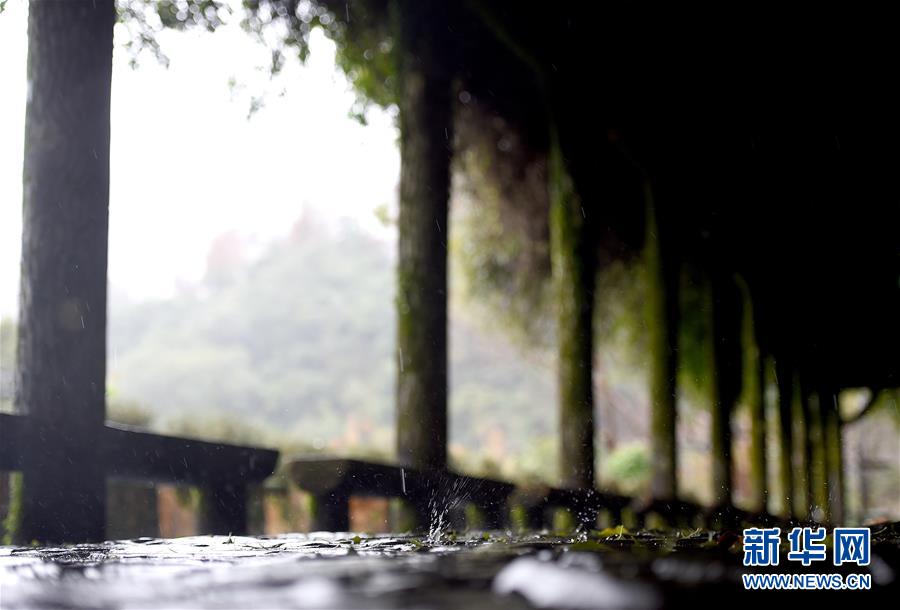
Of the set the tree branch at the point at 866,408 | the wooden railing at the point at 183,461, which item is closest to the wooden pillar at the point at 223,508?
the wooden railing at the point at 183,461

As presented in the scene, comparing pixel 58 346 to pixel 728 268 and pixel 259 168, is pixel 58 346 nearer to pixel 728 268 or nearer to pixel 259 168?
pixel 728 268

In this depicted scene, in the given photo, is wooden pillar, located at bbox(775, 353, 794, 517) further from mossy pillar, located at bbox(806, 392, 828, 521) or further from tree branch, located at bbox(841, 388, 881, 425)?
tree branch, located at bbox(841, 388, 881, 425)

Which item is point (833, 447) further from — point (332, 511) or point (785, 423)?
point (332, 511)

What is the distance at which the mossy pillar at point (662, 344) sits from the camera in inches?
380

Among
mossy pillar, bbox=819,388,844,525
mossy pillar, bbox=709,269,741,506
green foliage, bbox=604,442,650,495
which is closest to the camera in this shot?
mossy pillar, bbox=709,269,741,506

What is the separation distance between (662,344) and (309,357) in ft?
135

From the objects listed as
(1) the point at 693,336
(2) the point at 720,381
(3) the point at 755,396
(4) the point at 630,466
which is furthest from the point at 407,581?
(4) the point at 630,466

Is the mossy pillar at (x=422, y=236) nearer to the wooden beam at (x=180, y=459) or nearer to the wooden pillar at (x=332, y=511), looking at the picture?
the wooden pillar at (x=332, y=511)

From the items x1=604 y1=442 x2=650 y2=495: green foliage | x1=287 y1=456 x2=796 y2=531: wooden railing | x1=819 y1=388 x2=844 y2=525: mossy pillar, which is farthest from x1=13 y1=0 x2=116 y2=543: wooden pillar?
x1=604 y1=442 x2=650 y2=495: green foliage

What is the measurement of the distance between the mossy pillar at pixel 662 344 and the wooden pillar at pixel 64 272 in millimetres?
6630

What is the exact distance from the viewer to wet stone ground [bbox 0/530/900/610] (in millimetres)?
1232

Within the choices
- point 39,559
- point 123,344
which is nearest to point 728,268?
point 39,559

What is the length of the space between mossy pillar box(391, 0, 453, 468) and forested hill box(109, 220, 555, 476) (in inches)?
1438

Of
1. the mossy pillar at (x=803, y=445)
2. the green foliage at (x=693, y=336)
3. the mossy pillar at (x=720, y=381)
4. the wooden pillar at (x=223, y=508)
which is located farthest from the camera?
the mossy pillar at (x=803, y=445)
